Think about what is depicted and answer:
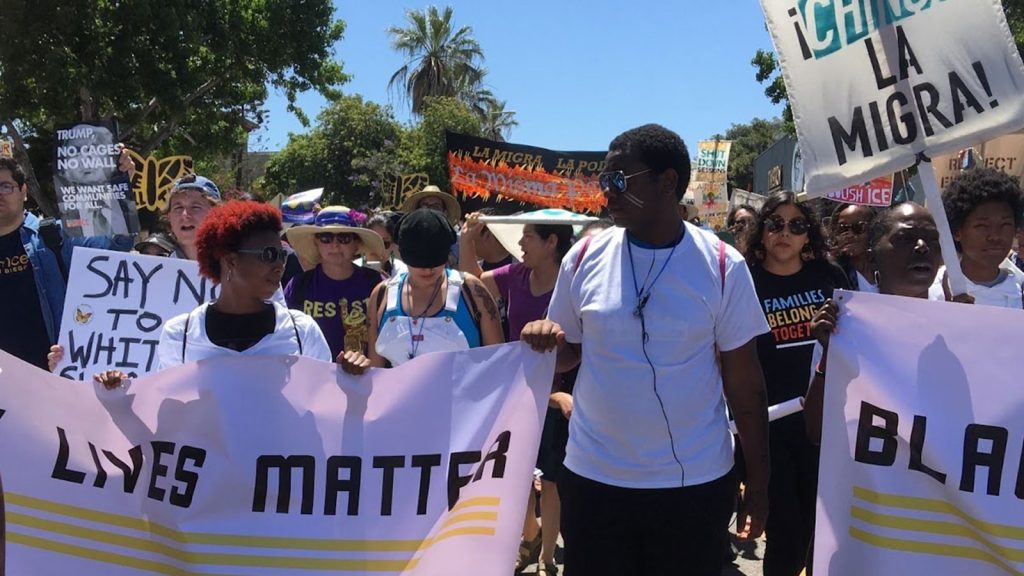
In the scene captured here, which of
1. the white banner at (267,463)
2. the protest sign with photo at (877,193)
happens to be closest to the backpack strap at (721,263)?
the white banner at (267,463)

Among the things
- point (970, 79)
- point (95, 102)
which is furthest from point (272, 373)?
point (95, 102)

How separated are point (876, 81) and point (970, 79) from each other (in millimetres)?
288

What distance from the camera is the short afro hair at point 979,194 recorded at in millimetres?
3461

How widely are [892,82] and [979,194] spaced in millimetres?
682

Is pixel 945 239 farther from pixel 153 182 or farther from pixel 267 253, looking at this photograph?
pixel 153 182

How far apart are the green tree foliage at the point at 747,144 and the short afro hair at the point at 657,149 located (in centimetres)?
5623

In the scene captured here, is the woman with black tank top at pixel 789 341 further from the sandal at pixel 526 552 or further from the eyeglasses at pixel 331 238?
the eyeglasses at pixel 331 238

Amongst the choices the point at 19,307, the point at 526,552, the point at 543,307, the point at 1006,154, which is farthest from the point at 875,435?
the point at 1006,154

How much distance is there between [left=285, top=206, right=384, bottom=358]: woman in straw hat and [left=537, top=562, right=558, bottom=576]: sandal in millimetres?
1610

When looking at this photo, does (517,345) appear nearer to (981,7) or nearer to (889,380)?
(889,380)

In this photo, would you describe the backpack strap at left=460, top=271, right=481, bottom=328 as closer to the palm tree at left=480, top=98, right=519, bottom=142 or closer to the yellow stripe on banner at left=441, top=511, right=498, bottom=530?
the yellow stripe on banner at left=441, top=511, right=498, bottom=530

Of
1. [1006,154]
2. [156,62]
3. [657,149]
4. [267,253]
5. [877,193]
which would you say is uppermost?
[156,62]

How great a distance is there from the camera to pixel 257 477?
3.10 meters

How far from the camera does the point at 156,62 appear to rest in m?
19.2
